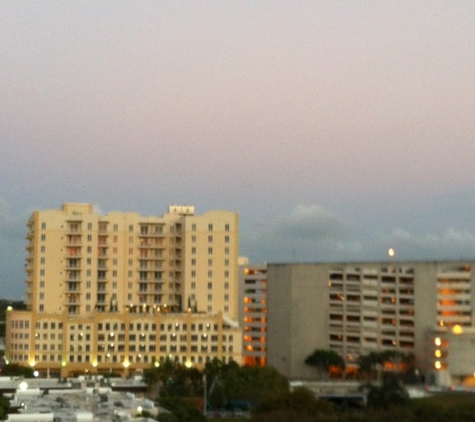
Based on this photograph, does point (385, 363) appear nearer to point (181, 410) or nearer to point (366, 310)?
point (366, 310)

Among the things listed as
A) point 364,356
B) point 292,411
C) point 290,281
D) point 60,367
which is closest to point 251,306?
point 290,281

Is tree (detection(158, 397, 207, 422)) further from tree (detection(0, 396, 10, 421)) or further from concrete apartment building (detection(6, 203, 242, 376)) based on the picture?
concrete apartment building (detection(6, 203, 242, 376))

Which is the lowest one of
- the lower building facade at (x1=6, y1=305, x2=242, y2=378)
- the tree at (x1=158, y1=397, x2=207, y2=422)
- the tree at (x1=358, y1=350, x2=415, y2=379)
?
the tree at (x1=158, y1=397, x2=207, y2=422)

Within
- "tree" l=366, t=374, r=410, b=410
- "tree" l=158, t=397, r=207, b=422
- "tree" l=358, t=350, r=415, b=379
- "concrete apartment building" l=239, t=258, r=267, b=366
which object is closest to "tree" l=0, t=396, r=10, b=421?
"tree" l=158, t=397, r=207, b=422

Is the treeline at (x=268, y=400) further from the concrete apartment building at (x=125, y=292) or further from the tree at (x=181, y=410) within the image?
the concrete apartment building at (x=125, y=292)

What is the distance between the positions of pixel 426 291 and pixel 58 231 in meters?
22.9

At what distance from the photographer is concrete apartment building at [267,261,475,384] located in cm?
7400

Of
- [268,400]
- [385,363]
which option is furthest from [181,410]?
[385,363]

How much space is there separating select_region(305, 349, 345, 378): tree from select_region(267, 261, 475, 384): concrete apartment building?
1.02 metres

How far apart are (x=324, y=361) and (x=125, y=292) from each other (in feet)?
43.2

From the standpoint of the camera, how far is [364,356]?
74062mm

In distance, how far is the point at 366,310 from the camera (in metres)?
77.6

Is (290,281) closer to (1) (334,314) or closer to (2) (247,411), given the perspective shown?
(1) (334,314)

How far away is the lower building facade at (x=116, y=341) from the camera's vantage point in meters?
71.0
